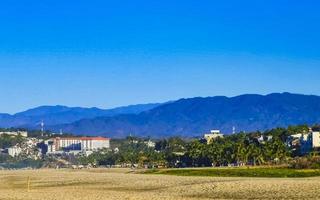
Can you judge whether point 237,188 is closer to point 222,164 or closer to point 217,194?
point 217,194

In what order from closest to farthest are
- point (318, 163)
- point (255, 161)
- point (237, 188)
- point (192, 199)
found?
1. point (192, 199)
2. point (237, 188)
3. point (318, 163)
4. point (255, 161)

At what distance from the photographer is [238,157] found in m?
119

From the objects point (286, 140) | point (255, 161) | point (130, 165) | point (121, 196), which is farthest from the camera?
point (130, 165)

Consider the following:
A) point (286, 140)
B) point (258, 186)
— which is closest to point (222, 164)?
point (286, 140)

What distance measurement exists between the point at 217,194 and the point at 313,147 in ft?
283

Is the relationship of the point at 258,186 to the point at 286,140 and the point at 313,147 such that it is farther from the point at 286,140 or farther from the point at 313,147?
the point at 286,140

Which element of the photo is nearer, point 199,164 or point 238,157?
point 238,157

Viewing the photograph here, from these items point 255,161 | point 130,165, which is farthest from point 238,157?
point 130,165

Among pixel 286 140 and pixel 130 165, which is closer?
pixel 286 140

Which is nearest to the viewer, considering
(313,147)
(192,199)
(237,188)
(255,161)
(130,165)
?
(192,199)

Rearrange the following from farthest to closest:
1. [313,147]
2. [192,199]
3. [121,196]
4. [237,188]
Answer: [313,147]
[237,188]
[121,196]
[192,199]

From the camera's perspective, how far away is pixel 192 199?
4109 cm

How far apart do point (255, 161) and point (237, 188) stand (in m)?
70.9

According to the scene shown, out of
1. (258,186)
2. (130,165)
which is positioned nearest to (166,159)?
(130,165)
